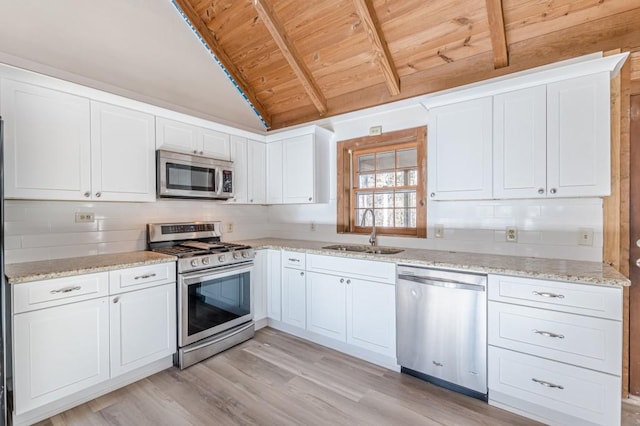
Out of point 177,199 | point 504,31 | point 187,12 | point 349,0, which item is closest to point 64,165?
point 177,199

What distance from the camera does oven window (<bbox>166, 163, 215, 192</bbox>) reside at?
9.12ft

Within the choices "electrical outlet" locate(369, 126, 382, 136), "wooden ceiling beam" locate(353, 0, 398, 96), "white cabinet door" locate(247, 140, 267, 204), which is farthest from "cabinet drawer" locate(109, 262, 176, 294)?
"wooden ceiling beam" locate(353, 0, 398, 96)

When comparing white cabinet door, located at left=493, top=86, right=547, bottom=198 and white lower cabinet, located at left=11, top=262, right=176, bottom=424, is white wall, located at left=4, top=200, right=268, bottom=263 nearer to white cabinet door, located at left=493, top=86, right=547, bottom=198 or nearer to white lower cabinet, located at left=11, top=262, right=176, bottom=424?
white lower cabinet, located at left=11, top=262, right=176, bottom=424

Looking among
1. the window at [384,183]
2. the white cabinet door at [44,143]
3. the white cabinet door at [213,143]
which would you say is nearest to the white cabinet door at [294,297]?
the window at [384,183]

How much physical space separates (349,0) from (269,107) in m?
1.74

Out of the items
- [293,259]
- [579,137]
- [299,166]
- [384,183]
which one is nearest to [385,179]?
[384,183]

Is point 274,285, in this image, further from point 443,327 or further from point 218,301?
point 443,327

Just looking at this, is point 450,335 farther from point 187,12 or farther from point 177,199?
point 187,12

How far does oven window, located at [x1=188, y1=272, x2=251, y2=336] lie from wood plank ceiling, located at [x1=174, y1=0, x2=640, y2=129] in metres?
2.18

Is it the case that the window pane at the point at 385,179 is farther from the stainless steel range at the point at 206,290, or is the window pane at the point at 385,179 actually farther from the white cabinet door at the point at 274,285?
the stainless steel range at the point at 206,290

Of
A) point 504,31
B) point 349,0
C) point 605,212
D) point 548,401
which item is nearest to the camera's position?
point 548,401

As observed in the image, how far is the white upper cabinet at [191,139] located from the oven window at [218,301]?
130 centimetres

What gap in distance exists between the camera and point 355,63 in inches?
122

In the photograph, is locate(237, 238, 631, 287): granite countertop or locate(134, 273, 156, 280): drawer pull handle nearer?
locate(237, 238, 631, 287): granite countertop
